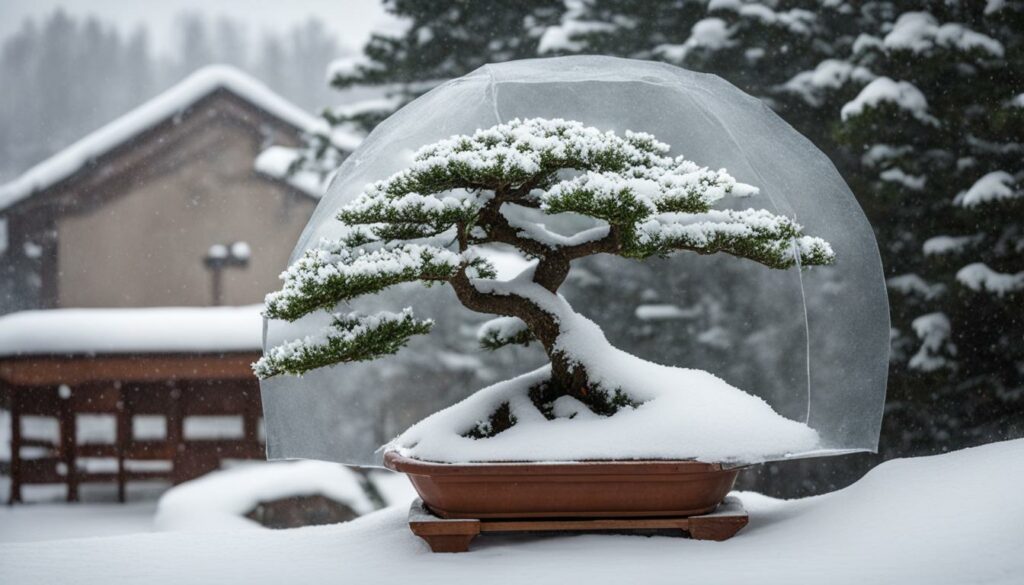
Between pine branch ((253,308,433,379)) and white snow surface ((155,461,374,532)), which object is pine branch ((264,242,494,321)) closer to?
pine branch ((253,308,433,379))

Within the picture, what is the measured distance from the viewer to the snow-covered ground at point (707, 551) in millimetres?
1856

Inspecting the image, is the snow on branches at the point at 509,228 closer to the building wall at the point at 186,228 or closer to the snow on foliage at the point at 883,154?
the snow on foliage at the point at 883,154

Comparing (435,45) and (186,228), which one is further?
(186,228)

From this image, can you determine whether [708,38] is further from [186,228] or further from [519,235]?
[186,228]

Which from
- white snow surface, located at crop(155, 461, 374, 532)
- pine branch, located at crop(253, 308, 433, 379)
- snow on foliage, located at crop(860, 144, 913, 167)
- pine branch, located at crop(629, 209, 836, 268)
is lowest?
white snow surface, located at crop(155, 461, 374, 532)

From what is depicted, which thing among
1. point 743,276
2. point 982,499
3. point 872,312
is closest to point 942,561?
point 982,499

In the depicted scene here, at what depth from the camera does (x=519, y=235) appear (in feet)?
8.18

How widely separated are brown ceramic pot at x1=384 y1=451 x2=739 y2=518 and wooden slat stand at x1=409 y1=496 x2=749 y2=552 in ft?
0.06

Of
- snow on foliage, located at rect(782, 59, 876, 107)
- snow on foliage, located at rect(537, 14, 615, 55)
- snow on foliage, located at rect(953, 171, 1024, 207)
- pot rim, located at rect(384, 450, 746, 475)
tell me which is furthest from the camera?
snow on foliage, located at rect(537, 14, 615, 55)

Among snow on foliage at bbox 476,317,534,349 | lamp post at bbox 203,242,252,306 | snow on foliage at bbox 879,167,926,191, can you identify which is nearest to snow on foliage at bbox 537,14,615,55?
snow on foliage at bbox 879,167,926,191

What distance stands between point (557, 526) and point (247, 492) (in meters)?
5.73

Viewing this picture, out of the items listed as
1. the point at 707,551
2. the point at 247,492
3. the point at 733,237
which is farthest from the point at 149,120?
the point at 707,551

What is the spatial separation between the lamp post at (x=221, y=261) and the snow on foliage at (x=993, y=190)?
7357mm

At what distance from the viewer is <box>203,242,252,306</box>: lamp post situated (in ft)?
33.9
